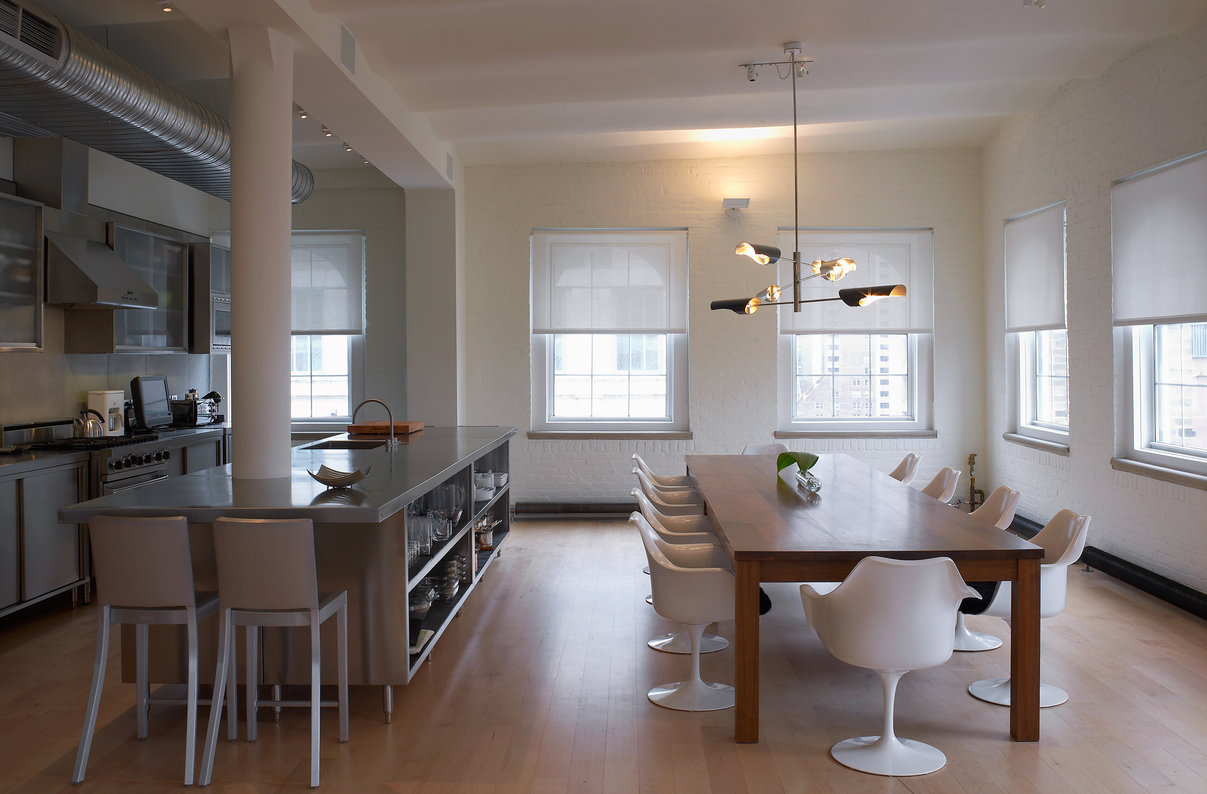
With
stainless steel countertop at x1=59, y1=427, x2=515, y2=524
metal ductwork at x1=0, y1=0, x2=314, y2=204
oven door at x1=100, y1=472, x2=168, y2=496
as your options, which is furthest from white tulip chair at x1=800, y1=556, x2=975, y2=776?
oven door at x1=100, y1=472, x2=168, y2=496

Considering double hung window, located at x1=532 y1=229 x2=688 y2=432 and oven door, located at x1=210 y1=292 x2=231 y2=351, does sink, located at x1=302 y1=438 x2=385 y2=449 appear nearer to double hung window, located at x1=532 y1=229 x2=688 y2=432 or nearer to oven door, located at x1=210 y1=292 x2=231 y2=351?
oven door, located at x1=210 y1=292 x2=231 y2=351

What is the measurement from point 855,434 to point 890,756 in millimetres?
5528

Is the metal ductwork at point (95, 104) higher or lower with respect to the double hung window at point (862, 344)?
higher

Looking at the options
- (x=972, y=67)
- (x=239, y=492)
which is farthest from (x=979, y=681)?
(x=972, y=67)

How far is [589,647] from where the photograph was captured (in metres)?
4.77

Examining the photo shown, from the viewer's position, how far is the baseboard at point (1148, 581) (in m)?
5.28

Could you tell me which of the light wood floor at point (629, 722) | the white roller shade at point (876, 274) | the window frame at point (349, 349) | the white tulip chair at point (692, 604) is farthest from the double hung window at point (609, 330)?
the white tulip chair at point (692, 604)

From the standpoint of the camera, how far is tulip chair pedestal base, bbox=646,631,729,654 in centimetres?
466

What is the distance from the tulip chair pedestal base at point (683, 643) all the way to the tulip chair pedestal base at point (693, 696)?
21.3 inches

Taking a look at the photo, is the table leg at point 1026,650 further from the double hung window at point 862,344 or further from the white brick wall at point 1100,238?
the double hung window at point 862,344

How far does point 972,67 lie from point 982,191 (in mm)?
2833

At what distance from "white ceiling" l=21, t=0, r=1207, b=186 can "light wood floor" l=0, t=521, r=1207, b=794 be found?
322cm

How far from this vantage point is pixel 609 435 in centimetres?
872

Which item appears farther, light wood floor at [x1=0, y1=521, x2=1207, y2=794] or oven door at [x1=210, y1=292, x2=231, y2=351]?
oven door at [x1=210, y1=292, x2=231, y2=351]
